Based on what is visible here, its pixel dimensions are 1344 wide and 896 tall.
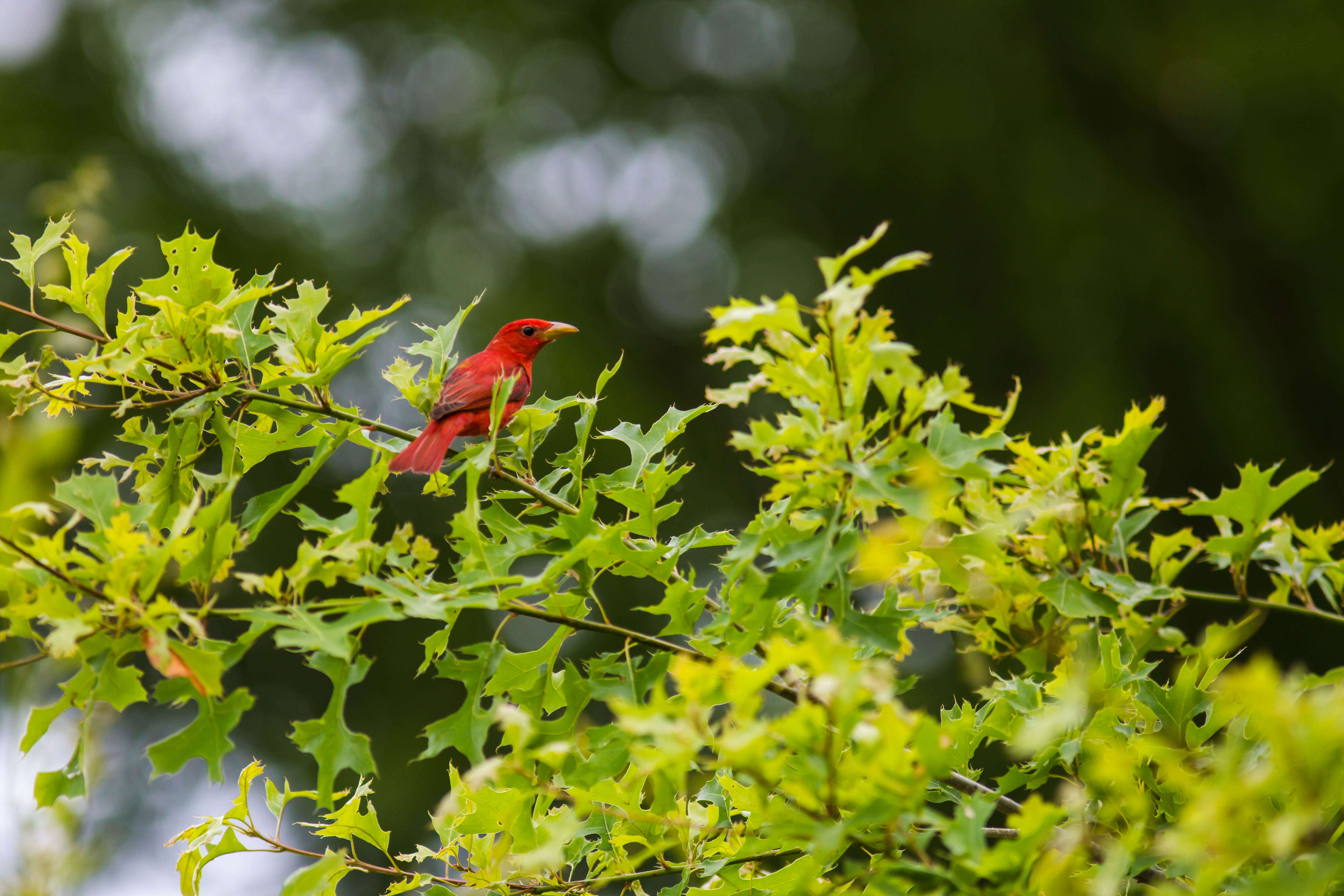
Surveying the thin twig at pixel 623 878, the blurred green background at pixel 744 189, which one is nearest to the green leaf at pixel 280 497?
the thin twig at pixel 623 878

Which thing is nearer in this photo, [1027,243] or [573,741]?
[573,741]

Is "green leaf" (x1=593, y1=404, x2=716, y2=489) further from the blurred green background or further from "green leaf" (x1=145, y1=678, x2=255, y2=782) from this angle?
the blurred green background

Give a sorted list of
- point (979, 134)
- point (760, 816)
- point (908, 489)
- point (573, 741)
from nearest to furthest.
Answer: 1. point (908, 489)
2. point (573, 741)
3. point (760, 816)
4. point (979, 134)

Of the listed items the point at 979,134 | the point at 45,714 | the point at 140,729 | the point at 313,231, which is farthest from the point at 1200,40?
the point at 140,729

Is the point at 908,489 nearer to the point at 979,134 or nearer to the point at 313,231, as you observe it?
the point at 979,134

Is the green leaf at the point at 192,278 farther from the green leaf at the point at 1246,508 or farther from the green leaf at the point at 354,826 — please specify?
the green leaf at the point at 1246,508

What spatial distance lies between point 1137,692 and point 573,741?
3.54 feet

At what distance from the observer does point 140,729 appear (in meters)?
8.81

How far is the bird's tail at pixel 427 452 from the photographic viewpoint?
6.68 feet

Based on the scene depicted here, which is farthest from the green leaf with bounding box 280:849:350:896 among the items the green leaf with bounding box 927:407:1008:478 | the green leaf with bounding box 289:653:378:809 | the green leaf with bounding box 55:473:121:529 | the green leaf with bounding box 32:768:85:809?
the green leaf with bounding box 927:407:1008:478

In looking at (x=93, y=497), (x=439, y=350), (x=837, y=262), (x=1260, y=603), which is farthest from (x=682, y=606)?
(x=1260, y=603)

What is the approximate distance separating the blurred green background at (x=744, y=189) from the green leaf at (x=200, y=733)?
6.32 metres

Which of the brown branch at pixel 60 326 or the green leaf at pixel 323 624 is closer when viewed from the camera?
the green leaf at pixel 323 624

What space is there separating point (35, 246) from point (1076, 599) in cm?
203
